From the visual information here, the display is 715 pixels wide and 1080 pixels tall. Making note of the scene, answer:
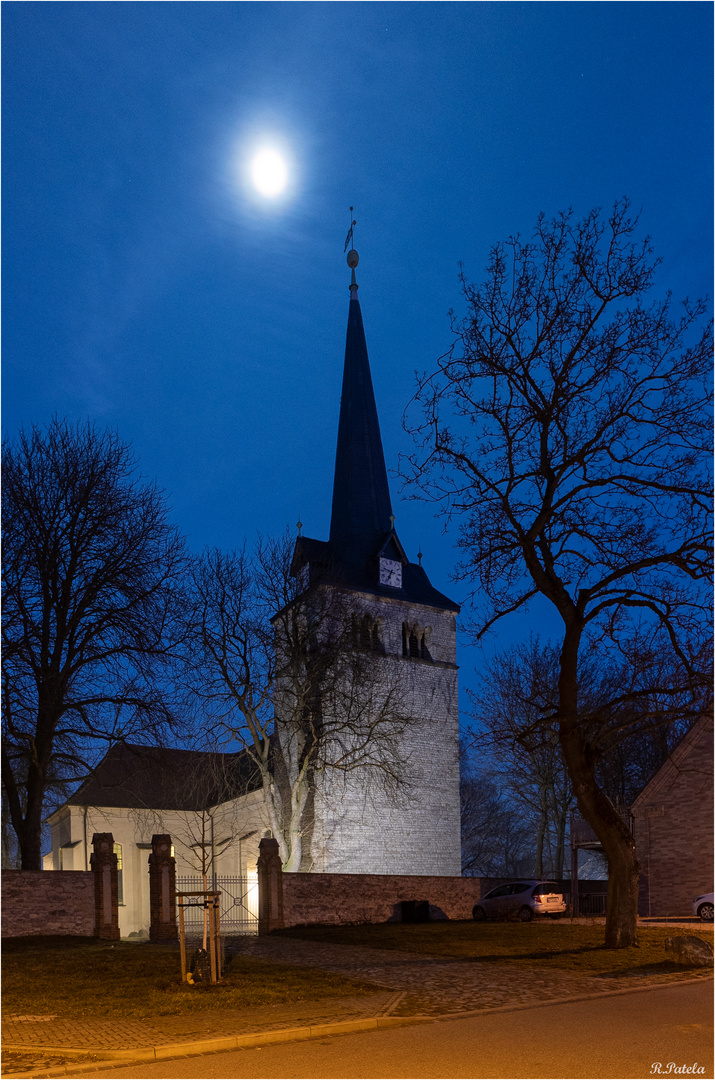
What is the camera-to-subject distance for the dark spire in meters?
49.2

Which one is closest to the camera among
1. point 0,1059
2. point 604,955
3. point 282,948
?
point 0,1059

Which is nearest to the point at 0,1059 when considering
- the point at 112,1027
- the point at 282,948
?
the point at 112,1027

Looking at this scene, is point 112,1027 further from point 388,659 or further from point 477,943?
point 388,659

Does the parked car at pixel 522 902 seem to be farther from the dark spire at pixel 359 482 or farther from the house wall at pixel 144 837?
the dark spire at pixel 359 482

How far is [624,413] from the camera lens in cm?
1692

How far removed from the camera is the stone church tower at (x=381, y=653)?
42188mm

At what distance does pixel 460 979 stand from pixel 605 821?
5.33 m

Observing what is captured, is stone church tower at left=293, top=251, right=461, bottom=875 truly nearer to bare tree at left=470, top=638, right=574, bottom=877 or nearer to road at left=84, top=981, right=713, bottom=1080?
bare tree at left=470, top=638, right=574, bottom=877

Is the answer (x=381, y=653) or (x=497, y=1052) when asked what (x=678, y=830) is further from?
(x=497, y=1052)

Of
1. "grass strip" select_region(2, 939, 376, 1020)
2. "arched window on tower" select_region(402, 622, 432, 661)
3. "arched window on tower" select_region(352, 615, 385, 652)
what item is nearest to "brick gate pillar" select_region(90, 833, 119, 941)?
"grass strip" select_region(2, 939, 376, 1020)

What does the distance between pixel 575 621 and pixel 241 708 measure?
1999 centimetres

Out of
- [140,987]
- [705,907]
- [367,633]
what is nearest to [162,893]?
[140,987]

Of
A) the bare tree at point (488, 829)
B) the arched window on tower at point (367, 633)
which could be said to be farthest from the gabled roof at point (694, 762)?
the bare tree at point (488, 829)

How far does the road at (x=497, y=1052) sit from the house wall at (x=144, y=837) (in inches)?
1408
